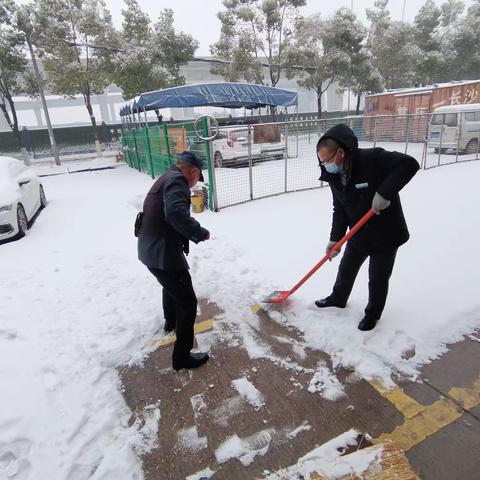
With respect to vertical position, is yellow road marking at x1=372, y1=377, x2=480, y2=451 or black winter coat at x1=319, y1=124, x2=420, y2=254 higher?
black winter coat at x1=319, y1=124, x2=420, y2=254

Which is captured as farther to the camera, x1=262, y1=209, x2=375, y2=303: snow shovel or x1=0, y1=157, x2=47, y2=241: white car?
x1=0, y1=157, x2=47, y2=241: white car

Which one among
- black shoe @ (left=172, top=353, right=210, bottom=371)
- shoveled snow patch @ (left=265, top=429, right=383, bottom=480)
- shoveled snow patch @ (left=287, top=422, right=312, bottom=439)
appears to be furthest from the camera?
black shoe @ (left=172, top=353, right=210, bottom=371)

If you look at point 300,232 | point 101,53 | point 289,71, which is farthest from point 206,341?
point 289,71

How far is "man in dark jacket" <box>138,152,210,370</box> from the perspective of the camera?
2211 mm

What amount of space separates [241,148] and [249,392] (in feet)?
29.1

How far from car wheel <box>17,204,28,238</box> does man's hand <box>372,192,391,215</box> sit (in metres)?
5.88

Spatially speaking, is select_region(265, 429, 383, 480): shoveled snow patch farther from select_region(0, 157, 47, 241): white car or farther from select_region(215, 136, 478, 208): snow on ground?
select_region(0, 157, 47, 241): white car

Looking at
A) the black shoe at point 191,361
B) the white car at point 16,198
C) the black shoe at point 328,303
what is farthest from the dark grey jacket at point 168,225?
the white car at point 16,198

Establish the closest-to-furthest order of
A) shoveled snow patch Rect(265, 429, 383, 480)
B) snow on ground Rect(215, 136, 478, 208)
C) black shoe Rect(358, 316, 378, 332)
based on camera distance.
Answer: shoveled snow patch Rect(265, 429, 383, 480) → black shoe Rect(358, 316, 378, 332) → snow on ground Rect(215, 136, 478, 208)

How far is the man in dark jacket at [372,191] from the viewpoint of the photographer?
7.57 feet

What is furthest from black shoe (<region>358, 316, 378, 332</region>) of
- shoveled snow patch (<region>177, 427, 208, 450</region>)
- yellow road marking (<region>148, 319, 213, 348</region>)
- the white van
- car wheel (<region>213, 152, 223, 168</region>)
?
A: the white van

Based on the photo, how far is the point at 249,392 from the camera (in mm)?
2389

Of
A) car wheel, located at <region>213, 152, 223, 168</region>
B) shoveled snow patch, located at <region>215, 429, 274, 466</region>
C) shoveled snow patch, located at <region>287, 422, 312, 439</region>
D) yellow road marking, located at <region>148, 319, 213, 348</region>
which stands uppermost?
car wheel, located at <region>213, 152, 223, 168</region>

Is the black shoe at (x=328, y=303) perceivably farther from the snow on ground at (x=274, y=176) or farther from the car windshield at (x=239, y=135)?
the car windshield at (x=239, y=135)
